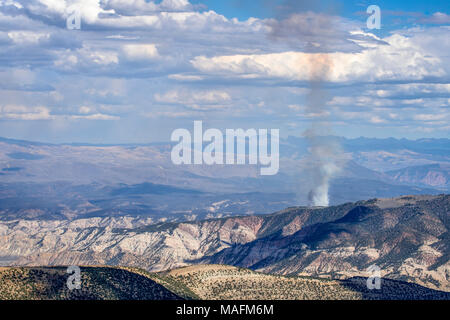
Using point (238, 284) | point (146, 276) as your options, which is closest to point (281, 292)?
point (238, 284)
